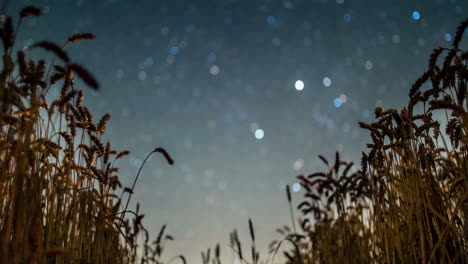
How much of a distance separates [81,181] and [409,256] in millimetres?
2382

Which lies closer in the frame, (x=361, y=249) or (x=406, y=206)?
(x=406, y=206)

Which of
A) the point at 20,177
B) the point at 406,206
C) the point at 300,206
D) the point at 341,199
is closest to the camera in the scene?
the point at 20,177

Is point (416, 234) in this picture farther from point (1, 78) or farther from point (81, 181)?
point (1, 78)

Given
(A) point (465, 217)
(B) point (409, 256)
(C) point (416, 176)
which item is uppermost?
(C) point (416, 176)

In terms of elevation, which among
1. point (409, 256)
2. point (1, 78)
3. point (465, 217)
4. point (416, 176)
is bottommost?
point (409, 256)

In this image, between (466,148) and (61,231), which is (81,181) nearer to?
(61,231)

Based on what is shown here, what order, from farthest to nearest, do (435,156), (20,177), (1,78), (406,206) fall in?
(435,156) < (406,206) < (1,78) < (20,177)

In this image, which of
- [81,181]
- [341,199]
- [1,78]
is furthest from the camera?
[341,199]

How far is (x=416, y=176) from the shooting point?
243 centimetres

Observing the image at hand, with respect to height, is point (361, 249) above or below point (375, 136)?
below

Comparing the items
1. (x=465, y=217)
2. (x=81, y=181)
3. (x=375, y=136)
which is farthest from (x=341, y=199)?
(x=81, y=181)

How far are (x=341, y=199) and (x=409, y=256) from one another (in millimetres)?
908

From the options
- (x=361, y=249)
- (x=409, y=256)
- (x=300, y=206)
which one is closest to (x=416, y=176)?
(x=409, y=256)

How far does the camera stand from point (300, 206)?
586cm
